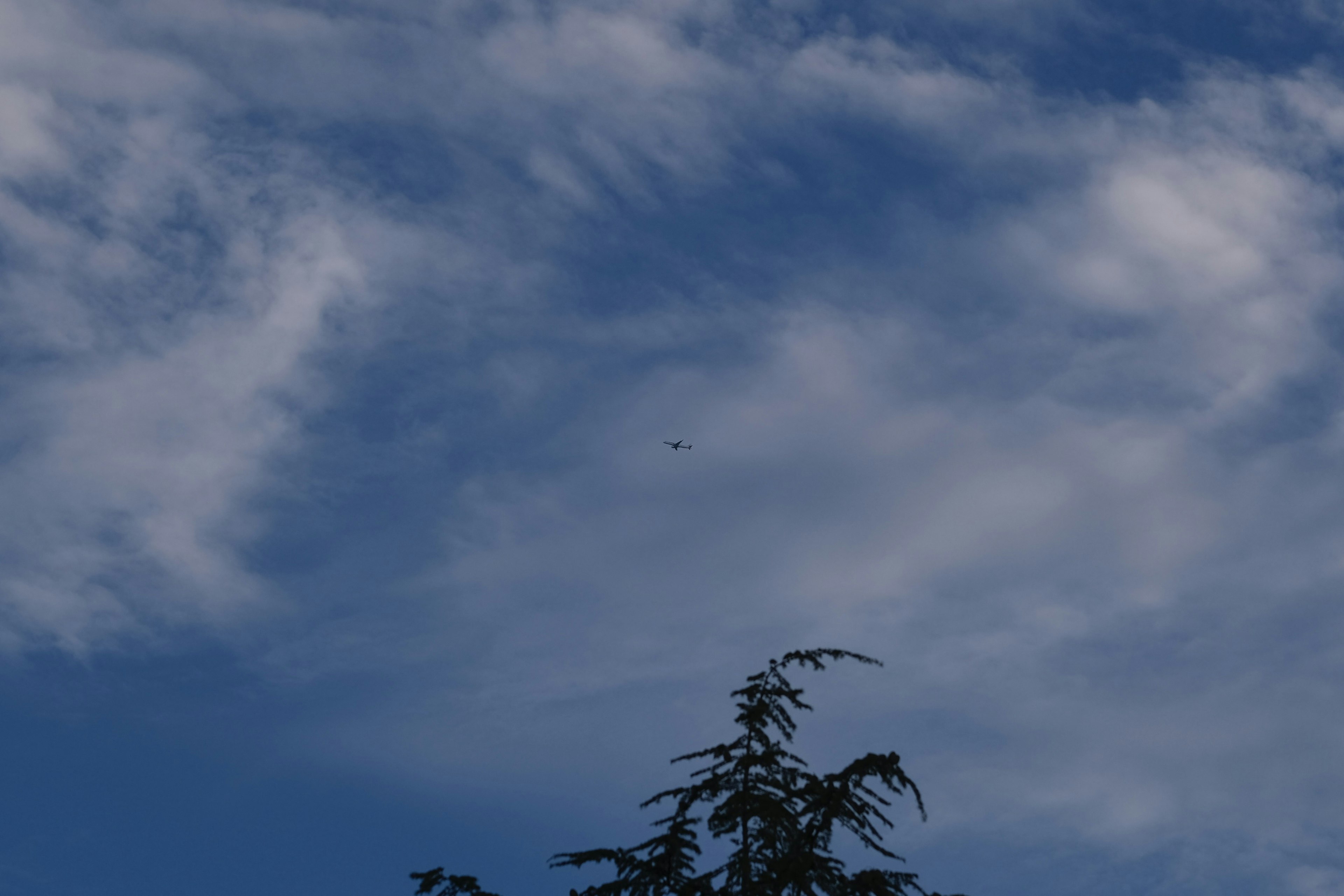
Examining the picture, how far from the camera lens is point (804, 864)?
61.4 ft

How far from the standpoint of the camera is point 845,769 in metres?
18.3

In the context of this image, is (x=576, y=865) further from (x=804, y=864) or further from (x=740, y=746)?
(x=804, y=864)

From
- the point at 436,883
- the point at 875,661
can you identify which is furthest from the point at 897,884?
the point at 436,883

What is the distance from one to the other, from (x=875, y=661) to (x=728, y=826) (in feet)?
12.2

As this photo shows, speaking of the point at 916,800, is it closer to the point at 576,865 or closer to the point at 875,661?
the point at 875,661

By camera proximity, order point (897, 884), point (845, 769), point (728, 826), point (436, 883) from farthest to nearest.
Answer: point (436, 883), point (728, 826), point (897, 884), point (845, 769)

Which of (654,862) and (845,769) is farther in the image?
(654,862)

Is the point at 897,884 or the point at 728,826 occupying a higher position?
the point at 728,826

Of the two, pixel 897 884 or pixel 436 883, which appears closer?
pixel 897 884

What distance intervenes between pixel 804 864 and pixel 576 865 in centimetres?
527

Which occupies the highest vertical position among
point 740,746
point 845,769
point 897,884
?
point 740,746

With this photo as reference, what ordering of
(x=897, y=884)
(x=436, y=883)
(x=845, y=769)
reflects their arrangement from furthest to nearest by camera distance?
(x=436, y=883) → (x=897, y=884) → (x=845, y=769)

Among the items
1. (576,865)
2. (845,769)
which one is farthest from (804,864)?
(576,865)

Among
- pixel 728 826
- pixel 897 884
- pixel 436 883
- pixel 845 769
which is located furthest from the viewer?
pixel 436 883
